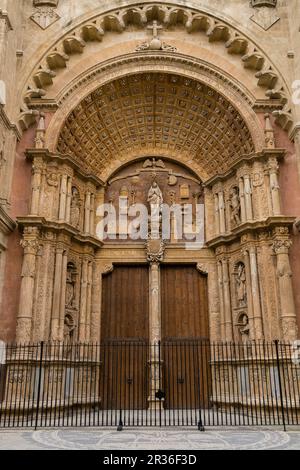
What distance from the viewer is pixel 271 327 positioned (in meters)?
10.6

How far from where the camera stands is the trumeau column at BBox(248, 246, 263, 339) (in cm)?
1079

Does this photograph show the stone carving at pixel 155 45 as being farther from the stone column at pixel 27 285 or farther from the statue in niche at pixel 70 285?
the statue in niche at pixel 70 285

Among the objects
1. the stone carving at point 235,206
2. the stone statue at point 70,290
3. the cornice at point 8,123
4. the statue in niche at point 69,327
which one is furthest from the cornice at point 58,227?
the stone carving at point 235,206

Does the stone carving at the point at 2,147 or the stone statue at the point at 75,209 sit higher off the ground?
the stone carving at the point at 2,147

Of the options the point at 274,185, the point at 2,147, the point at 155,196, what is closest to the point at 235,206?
the point at 274,185

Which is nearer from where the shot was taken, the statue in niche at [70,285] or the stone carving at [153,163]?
the statue in niche at [70,285]

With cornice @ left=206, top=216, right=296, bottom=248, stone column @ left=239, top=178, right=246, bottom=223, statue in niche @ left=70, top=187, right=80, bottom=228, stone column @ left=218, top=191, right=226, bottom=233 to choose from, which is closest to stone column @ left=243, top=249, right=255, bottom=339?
cornice @ left=206, top=216, right=296, bottom=248

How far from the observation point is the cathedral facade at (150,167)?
11070mm

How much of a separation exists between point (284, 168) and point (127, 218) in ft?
17.0

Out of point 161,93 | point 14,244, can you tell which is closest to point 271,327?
point 14,244

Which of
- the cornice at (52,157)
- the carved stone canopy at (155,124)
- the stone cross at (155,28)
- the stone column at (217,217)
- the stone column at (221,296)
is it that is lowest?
the stone column at (221,296)

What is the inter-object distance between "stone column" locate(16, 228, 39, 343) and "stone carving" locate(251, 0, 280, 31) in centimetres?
941

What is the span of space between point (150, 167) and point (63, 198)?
3827 mm

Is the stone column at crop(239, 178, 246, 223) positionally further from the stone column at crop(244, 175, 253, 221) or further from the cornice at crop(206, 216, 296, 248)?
the cornice at crop(206, 216, 296, 248)
